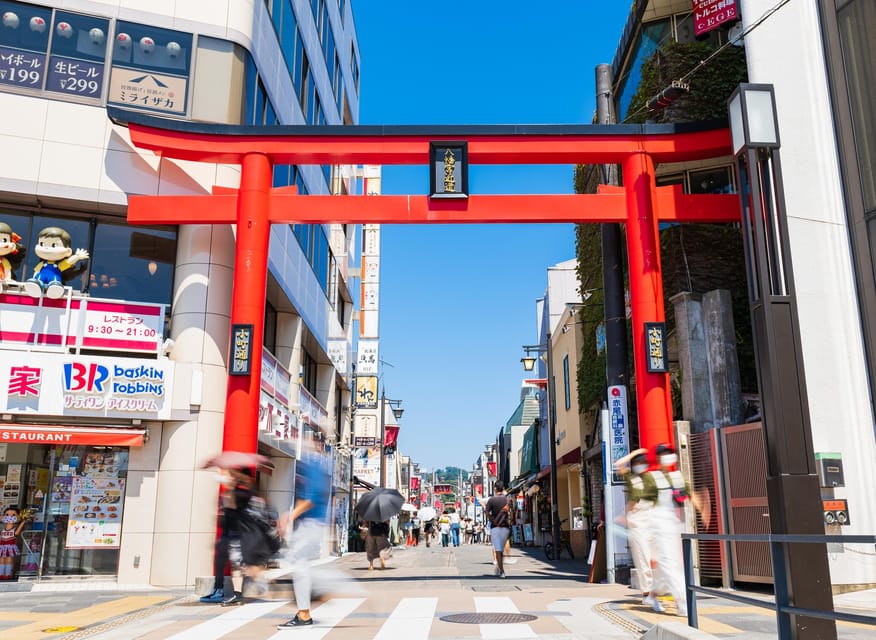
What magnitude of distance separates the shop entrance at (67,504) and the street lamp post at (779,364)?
471 inches

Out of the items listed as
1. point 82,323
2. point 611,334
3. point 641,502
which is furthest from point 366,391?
point 641,502

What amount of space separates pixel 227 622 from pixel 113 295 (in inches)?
336

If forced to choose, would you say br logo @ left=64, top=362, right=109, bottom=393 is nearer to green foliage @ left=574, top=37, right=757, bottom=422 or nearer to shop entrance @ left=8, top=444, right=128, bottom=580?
shop entrance @ left=8, top=444, right=128, bottom=580

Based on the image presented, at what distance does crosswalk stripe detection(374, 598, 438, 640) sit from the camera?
741cm

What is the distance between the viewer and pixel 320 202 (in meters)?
14.6

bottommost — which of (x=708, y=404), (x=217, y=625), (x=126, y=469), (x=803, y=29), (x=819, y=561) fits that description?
(x=217, y=625)

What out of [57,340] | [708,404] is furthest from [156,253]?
[708,404]

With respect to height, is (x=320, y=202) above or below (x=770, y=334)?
above

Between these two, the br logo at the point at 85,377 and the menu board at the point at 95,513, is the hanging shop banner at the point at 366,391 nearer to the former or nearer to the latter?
the menu board at the point at 95,513

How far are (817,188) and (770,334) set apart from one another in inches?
267

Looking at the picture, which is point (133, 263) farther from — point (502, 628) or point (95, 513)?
point (502, 628)

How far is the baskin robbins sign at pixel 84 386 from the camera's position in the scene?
44.2 ft

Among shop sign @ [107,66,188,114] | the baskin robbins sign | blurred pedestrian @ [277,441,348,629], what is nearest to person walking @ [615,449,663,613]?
blurred pedestrian @ [277,441,348,629]

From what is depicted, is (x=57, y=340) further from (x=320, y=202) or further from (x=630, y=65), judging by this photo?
(x=630, y=65)
